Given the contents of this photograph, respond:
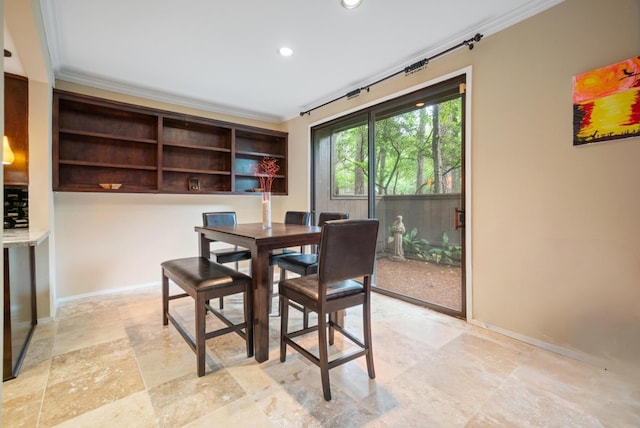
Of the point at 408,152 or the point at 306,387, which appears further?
A: the point at 408,152

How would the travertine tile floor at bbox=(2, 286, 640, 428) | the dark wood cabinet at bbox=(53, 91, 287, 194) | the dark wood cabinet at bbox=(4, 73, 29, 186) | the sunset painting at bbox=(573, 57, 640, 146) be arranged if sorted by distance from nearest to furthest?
the travertine tile floor at bbox=(2, 286, 640, 428)
the sunset painting at bbox=(573, 57, 640, 146)
the dark wood cabinet at bbox=(4, 73, 29, 186)
the dark wood cabinet at bbox=(53, 91, 287, 194)

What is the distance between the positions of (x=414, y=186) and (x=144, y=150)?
3296 millimetres

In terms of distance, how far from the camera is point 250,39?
2.56m

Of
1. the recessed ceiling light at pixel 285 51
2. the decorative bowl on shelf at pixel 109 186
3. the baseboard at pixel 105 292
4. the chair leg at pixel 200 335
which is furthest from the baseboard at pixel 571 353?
the decorative bowl on shelf at pixel 109 186

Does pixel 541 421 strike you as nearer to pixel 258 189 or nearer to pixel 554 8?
pixel 554 8

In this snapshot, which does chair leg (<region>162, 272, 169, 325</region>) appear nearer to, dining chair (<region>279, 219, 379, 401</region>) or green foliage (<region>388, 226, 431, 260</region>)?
dining chair (<region>279, 219, 379, 401</region>)

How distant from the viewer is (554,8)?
6.74 feet

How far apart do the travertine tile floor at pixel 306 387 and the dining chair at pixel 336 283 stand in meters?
0.20

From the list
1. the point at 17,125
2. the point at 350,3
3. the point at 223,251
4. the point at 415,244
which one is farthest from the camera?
the point at 223,251

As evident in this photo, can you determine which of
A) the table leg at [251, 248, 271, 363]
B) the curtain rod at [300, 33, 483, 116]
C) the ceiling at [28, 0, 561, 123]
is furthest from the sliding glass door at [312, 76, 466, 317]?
the table leg at [251, 248, 271, 363]

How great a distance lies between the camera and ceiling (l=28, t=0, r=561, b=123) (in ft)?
7.07

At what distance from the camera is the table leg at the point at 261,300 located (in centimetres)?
197

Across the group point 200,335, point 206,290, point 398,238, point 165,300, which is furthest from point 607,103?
point 165,300

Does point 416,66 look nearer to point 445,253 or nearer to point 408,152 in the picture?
point 408,152
